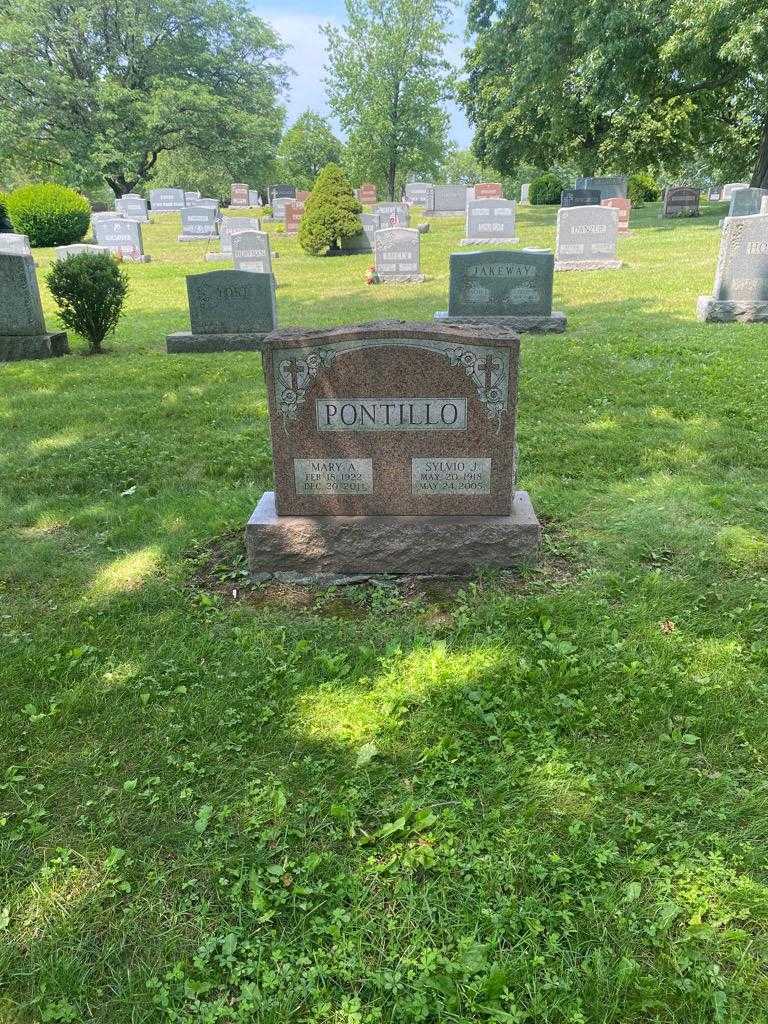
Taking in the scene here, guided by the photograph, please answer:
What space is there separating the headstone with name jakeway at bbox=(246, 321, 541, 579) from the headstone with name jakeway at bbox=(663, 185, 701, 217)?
26.9m

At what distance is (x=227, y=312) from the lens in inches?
411

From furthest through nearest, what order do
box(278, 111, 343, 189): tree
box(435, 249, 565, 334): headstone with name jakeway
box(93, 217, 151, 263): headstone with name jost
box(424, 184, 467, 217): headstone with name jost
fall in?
box(278, 111, 343, 189): tree < box(424, 184, 467, 217): headstone with name jost < box(93, 217, 151, 263): headstone with name jost < box(435, 249, 565, 334): headstone with name jakeway

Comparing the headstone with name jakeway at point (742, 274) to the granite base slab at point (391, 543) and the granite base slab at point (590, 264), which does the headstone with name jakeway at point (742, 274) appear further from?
the granite base slab at point (391, 543)

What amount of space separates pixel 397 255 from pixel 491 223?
24.4 ft

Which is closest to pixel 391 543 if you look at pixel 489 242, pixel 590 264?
pixel 590 264

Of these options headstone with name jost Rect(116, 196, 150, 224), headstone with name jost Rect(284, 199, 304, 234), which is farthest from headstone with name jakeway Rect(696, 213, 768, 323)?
headstone with name jost Rect(116, 196, 150, 224)

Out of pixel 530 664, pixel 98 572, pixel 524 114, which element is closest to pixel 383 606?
pixel 530 664

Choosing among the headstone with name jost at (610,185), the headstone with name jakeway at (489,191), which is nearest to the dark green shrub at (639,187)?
the headstone with name jost at (610,185)

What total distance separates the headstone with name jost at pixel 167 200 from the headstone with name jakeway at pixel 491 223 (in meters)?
24.2

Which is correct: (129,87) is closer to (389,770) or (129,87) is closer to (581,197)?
(581,197)

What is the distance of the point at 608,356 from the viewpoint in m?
Answer: 8.52

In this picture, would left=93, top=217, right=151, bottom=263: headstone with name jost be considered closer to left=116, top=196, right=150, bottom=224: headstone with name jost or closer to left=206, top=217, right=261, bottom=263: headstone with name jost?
left=206, top=217, right=261, bottom=263: headstone with name jost

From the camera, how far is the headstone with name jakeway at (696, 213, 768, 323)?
999cm

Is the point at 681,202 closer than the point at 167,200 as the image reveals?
Yes
